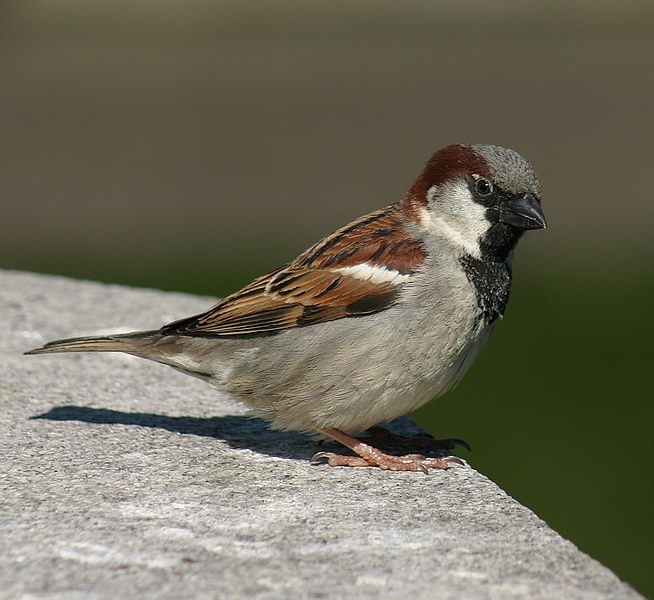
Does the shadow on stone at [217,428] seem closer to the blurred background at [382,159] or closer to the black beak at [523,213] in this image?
the black beak at [523,213]

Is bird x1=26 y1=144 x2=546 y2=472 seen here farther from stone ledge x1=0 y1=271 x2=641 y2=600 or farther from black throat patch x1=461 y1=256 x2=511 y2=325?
stone ledge x1=0 y1=271 x2=641 y2=600

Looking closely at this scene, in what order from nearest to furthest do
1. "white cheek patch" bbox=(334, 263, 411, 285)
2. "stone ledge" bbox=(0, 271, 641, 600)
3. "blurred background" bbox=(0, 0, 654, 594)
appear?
"stone ledge" bbox=(0, 271, 641, 600), "white cheek patch" bbox=(334, 263, 411, 285), "blurred background" bbox=(0, 0, 654, 594)

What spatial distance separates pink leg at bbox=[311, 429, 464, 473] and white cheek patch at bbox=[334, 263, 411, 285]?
46cm

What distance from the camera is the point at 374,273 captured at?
3721 millimetres

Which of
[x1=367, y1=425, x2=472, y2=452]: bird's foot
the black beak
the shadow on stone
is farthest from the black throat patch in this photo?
the shadow on stone

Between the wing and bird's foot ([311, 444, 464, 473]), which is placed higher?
the wing

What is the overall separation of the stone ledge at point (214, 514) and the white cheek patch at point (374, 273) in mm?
515

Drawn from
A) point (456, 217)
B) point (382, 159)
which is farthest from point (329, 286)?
point (382, 159)

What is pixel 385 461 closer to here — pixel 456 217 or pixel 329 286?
pixel 329 286

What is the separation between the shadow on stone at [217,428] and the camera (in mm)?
3710

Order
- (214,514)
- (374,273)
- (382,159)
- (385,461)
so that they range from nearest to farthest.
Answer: (214,514) → (385,461) → (374,273) → (382,159)

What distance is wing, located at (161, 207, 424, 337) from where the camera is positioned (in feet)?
12.1

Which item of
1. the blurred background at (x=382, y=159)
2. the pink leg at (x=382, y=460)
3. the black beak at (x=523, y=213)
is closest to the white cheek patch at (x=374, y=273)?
the black beak at (x=523, y=213)

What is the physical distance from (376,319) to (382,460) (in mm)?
385
